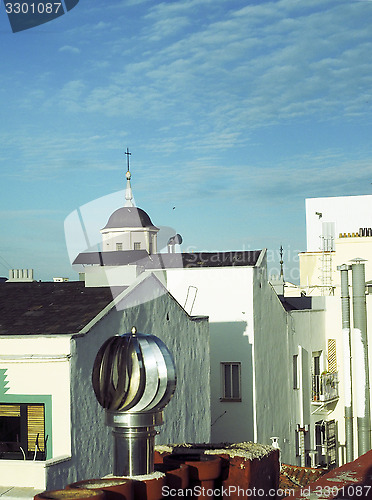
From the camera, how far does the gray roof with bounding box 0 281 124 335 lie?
14633 millimetres

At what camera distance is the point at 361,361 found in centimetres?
2580

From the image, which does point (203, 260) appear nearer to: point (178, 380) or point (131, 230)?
point (178, 380)

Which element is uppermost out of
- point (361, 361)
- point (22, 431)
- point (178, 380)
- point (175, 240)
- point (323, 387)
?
point (175, 240)

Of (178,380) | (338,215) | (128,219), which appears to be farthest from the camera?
(128,219)

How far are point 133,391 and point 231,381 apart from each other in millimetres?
22494

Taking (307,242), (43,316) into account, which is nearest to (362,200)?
(307,242)

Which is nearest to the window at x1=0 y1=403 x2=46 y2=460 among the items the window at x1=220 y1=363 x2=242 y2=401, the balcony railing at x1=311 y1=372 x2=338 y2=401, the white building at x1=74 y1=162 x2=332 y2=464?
the white building at x1=74 y1=162 x2=332 y2=464

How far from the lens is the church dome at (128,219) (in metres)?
81.2

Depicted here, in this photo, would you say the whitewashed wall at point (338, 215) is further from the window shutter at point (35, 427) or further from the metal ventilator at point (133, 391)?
the metal ventilator at point (133, 391)

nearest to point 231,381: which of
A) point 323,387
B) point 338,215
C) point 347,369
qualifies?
point 347,369

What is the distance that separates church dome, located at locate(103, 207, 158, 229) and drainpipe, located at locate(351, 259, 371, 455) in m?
55.4

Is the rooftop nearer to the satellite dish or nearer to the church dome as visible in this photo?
the satellite dish

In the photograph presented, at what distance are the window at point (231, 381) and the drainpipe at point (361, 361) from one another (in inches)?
171

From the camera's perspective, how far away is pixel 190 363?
2014cm
